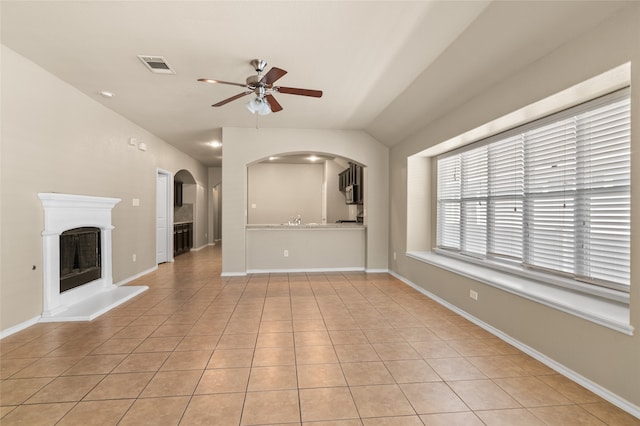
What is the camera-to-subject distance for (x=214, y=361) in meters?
2.51

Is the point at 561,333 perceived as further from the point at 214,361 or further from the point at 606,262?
the point at 214,361

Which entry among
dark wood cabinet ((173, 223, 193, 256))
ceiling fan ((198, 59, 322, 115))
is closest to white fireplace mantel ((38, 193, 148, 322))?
ceiling fan ((198, 59, 322, 115))

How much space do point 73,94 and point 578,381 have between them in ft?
18.6

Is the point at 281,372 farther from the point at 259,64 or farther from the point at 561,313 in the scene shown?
the point at 259,64

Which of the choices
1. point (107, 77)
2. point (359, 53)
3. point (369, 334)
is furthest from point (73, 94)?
point (369, 334)

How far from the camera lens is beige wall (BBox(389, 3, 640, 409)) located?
5.98ft

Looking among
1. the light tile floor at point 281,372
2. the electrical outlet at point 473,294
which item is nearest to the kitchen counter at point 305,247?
the light tile floor at point 281,372

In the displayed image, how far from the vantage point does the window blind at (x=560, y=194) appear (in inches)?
88.5

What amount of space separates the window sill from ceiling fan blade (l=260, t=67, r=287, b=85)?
108 inches

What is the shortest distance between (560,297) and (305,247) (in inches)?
169

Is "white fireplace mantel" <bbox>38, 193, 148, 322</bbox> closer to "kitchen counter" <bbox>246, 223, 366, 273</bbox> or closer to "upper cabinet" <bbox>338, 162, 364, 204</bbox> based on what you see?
"kitchen counter" <bbox>246, 223, 366, 273</bbox>

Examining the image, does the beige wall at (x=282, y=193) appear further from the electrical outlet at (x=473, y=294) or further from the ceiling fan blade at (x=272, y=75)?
the ceiling fan blade at (x=272, y=75)

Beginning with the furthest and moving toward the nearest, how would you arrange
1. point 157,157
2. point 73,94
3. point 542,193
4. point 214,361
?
point 157,157 < point 73,94 < point 542,193 < point 214,361

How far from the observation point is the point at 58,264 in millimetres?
3566
